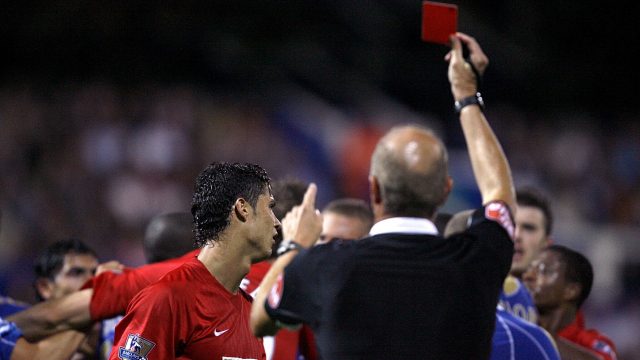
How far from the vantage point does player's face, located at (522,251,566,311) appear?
632 cm

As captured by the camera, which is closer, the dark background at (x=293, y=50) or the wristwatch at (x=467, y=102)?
the wristwatch at (x=467, y=102)

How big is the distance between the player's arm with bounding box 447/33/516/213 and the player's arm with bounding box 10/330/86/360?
220 centimetres

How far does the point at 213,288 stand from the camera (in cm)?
416

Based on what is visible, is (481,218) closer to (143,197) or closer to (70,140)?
(143,197)

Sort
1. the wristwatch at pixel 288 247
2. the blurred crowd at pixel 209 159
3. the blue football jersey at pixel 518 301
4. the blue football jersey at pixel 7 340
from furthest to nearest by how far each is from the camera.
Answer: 1. the blurred crowd at pixel 209 159
2. the blue football jersey at pixel 518 301
3. the blue football jersey at pixel 7 340
4. the wristwatch at pixel 288 247

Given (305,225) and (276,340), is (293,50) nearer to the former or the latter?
(276,340)

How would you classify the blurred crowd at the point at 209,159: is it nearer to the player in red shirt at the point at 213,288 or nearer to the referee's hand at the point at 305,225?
the player in red shirt at the point at 213,288

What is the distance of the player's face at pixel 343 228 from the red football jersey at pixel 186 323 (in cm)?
200

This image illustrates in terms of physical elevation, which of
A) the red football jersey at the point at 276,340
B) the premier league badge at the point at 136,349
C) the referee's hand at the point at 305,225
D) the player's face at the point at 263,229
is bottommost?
the red football jersey at the point at 276,340

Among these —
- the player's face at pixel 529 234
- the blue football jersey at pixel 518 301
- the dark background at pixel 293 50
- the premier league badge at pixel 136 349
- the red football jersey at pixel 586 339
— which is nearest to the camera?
the premier league badge at pixel 136 349

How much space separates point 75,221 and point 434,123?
485 centimetres

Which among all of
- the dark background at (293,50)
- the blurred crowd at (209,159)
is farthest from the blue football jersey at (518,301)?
the dark background at (293,50)

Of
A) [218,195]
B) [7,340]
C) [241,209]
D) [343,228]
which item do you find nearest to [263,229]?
[241,209]

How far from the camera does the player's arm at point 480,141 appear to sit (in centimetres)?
348
